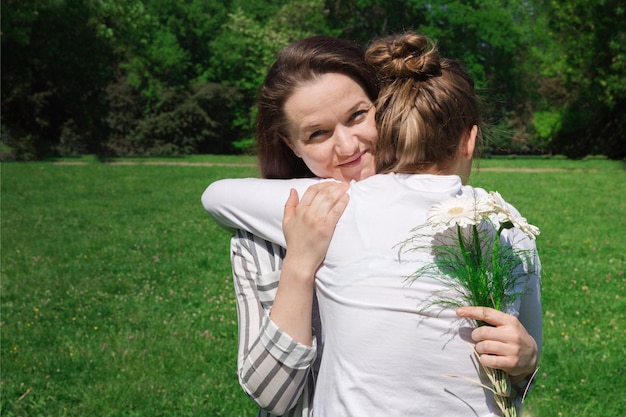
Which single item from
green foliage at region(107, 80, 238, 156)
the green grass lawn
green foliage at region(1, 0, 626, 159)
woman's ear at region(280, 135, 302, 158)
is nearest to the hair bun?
woman's ear at region(280, 135, 302, 158)

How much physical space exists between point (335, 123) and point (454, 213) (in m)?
0.60

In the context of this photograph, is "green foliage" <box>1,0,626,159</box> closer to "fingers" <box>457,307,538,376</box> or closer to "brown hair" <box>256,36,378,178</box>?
"brown hair" <box>256,36,378,178</box>

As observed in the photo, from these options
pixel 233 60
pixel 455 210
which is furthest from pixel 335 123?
pixel 233 60

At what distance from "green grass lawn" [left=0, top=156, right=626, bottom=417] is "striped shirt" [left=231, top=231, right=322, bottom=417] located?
21.8 inches

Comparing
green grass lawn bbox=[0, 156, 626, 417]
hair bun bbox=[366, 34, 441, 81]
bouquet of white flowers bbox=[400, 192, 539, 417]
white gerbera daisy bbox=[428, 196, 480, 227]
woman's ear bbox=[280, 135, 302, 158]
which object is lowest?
green grass lawn bbox=[0, 156, 626, 417]

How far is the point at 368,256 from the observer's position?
1.45 meters

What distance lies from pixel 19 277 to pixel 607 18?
A: 30503mm

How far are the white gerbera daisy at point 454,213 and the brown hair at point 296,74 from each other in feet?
1.96

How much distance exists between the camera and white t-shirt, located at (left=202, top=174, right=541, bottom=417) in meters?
1.41

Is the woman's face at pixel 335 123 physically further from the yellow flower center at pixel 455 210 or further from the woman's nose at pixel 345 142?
the yellow flower center at pixel 455 210

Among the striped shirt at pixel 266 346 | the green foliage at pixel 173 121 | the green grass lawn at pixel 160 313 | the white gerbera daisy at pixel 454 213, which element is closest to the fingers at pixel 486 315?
the white gerbera daisy at pixel 454 213

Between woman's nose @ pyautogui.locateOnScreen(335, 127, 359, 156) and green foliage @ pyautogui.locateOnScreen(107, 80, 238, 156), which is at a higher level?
woman's nose @ pyautogui.locateOnScreen(335, 127, 359, 156)

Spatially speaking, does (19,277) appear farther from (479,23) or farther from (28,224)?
(479,23)

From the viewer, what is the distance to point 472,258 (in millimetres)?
1484
